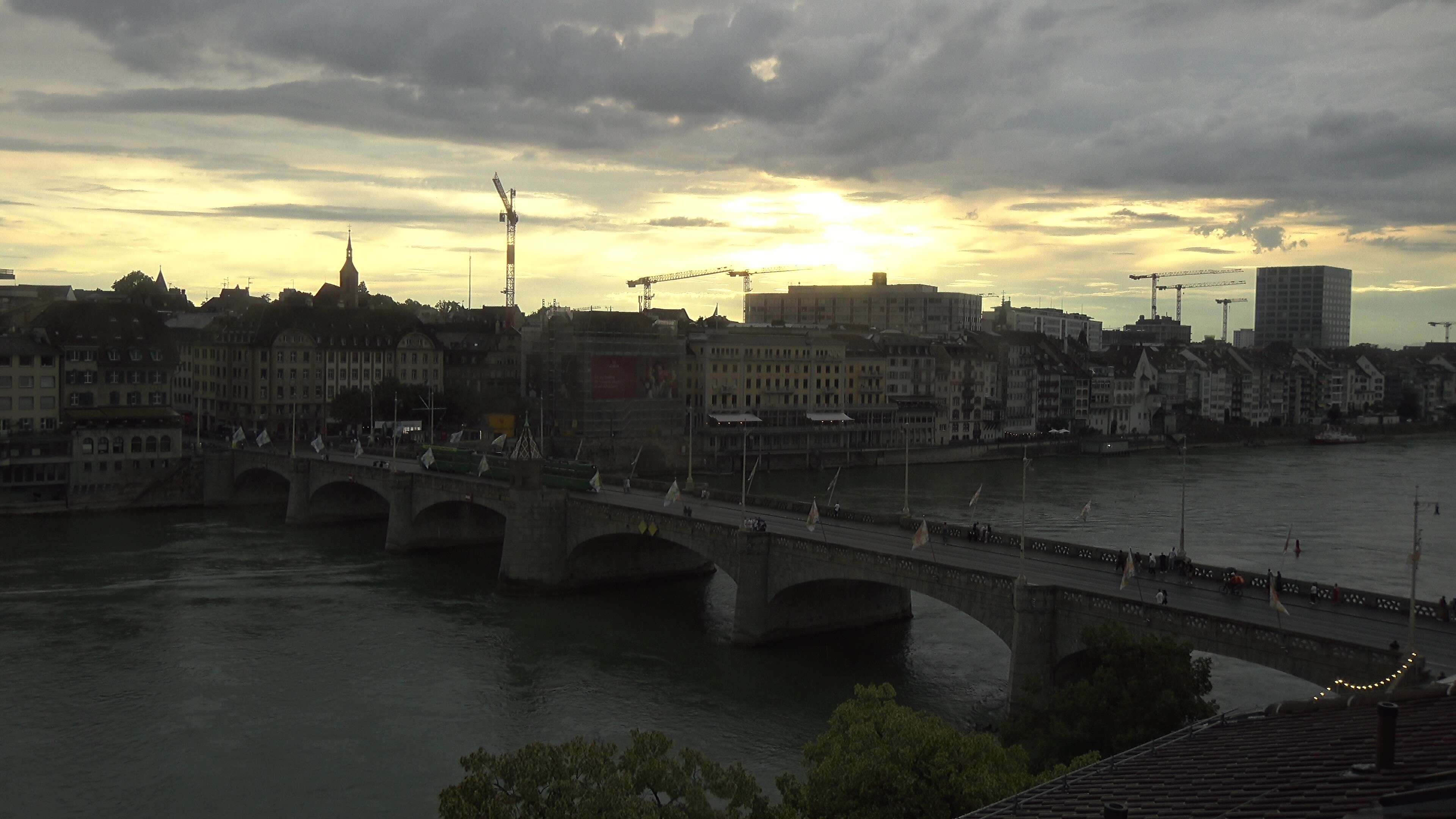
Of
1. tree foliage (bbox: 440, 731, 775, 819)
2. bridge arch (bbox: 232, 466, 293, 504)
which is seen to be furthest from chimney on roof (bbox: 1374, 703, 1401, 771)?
bridge arch (bbox: 232, 466, 293, 504)

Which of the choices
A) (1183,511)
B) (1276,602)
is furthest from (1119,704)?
(1183,511)

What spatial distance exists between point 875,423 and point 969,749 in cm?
11795

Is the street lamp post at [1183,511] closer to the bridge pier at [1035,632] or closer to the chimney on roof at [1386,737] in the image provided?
the bridge pier at [1035,632]

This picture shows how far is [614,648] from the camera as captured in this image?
47125 millimetres

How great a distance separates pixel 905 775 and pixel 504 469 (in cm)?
4936

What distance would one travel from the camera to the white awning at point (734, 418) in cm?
12825

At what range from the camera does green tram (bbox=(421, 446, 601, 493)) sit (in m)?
60.4

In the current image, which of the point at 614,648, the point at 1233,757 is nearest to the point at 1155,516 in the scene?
the point at 614,648

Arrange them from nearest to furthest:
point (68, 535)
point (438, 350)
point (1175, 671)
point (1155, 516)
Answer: point (1175, 671)
point (68, 535)
point (1155, 516)
point (438, 350)

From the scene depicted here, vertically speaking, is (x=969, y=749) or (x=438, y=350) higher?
(x=438, y=350)

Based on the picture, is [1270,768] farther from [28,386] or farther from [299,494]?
[28,386]

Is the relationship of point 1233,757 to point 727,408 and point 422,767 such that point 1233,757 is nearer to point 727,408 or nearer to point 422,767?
point 422,767

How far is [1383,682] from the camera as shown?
2748cm

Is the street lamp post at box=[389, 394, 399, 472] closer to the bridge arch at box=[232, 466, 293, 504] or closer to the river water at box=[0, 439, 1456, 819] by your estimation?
the bridge arch at box=[232, 466, 293, 504]
